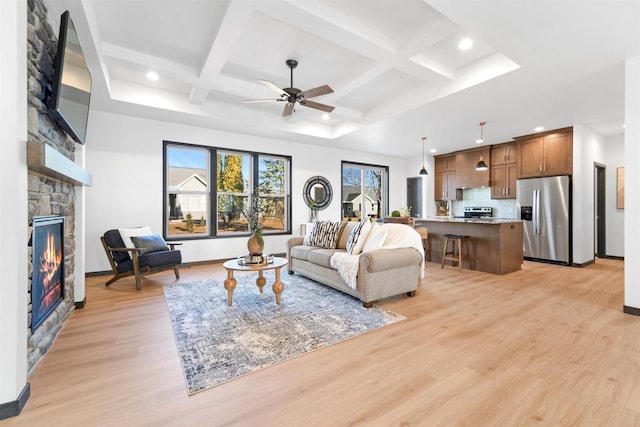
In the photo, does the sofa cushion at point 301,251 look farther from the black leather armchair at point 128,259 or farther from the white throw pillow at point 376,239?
the black leather armchair at point 128,259

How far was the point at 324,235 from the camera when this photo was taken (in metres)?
4.37

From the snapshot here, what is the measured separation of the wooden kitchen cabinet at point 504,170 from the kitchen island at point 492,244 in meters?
1.76

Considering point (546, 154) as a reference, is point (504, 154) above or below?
above

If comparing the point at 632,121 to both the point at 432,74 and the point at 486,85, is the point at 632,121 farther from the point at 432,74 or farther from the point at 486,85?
the point at 432,74

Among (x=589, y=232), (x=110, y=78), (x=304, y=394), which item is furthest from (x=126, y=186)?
(x=589, y=232)

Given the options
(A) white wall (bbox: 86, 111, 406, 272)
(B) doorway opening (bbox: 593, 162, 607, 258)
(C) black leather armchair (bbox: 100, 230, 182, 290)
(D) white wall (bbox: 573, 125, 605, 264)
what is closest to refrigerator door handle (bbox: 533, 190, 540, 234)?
(D) white wall (bbox: 573, 125, 605, 264)

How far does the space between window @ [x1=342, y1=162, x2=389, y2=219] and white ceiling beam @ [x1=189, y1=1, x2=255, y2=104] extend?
432cm

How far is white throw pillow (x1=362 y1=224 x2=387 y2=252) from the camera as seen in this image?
11.6ft

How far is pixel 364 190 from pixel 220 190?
4.02m

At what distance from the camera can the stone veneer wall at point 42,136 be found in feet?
6.35

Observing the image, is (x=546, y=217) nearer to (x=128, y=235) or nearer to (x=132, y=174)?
(x=128, y=235)

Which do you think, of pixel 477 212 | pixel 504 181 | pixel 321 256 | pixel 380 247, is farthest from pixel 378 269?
pixel 477 212

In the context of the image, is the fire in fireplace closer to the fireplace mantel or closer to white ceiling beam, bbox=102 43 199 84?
the fireplace mantel

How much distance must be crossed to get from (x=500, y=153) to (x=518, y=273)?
3192 mm
